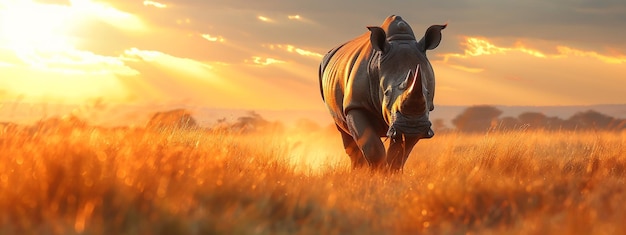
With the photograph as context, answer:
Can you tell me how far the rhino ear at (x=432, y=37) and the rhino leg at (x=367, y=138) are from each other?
3.10ft

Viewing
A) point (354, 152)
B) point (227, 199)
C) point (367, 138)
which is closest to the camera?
point (227, 199)

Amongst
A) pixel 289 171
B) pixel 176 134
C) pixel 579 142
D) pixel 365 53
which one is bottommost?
pixel 579 142

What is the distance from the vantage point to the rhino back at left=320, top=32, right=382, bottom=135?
8070 millimetres

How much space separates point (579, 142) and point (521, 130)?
13.0 feet

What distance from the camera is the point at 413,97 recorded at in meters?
6.66

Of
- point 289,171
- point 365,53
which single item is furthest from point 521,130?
point 289,171

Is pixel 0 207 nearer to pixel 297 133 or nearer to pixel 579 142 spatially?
pixel 297 133

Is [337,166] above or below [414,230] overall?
below

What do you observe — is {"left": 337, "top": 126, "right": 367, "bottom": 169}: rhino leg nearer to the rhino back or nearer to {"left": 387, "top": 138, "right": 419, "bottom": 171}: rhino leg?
the rhino back

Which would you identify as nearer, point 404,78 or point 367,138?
point 404,78

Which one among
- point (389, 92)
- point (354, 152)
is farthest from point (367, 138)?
point (354, 152)

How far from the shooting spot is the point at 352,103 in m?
8.12

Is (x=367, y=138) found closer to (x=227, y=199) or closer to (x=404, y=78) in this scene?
(x=404, y=78)

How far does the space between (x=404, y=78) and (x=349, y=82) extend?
1.09 meters
